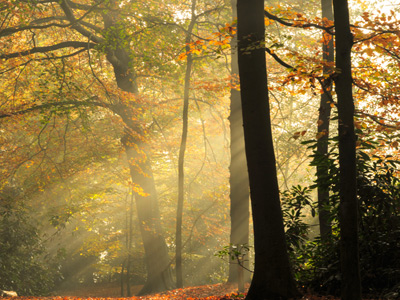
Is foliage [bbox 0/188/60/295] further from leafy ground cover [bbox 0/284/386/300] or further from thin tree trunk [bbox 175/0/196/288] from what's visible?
thin tree trunk [bbox 175/0/196/288]

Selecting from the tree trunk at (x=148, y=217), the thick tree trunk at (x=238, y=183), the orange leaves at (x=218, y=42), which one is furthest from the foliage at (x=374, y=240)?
the tree trunk at (x=148, y=217)

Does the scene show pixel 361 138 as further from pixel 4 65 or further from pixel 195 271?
pixel 195 271

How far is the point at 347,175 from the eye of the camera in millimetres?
4328

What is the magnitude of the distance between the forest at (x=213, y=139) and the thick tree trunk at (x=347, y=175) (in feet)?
0.05

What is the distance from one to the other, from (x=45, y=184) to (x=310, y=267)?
12.0 metres

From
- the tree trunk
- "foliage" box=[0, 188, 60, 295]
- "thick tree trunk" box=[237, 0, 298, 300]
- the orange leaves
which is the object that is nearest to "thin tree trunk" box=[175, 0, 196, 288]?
the tree trunk

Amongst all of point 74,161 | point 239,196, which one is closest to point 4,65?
point 74,161

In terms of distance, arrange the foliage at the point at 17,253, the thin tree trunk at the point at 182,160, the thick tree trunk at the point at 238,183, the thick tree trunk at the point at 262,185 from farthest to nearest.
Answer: the foliage at the point at 17,253, the thin tree trunk at the point at 182,160, the thick tree trunk at the point at 238,183, the thick tree trunk at the point at 262,185

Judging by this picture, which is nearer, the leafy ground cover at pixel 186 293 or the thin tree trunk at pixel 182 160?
the leafy ground cover at pixel 186 293

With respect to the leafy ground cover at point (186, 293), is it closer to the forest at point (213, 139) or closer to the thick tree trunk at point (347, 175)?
the forest at point (213, 139)

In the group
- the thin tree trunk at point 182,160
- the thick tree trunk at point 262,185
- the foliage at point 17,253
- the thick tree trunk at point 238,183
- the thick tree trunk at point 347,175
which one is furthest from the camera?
the foliage at point 17,253

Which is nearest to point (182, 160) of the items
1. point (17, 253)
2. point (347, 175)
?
point (347, 175)

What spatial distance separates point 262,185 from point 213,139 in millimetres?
19372

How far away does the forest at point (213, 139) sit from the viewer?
16.5 feet
